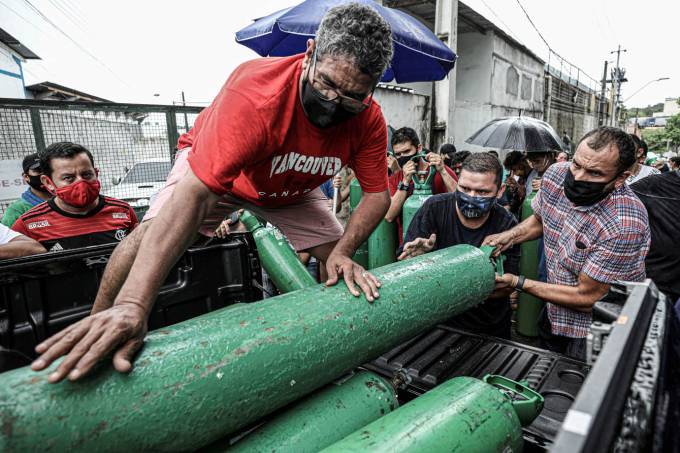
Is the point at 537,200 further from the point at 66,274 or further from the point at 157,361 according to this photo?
the point at 66,274

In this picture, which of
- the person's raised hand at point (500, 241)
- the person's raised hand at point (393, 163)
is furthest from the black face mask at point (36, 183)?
the person's raised hand at point (500, 241)

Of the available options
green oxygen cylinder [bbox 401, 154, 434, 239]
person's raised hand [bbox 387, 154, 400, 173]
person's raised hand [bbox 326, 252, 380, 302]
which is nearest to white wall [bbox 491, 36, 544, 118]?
person's raised hand [bbox 387, 154, 400, 173]

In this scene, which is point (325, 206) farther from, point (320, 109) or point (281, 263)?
point (320, 109)

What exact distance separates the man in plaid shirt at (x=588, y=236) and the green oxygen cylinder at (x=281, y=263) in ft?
3.52

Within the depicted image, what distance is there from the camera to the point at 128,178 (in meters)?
5.05

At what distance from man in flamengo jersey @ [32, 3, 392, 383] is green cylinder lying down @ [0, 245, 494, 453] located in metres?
0.05

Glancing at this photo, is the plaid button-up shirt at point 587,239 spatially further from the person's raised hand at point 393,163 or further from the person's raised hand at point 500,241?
the person's raised hand at point 393,163

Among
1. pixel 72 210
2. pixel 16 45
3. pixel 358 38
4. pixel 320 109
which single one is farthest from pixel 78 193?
pixel 16 45

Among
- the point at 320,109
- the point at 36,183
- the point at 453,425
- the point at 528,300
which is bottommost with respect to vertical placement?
the point at 528,300

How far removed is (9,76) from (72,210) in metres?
16.8

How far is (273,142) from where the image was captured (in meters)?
1.58

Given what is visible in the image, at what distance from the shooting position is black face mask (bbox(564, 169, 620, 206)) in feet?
6.97

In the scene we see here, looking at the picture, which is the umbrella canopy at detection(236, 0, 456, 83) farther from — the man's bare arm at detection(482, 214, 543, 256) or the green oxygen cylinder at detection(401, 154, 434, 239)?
the man's bare arm at detection(482, 214, 543, 256)

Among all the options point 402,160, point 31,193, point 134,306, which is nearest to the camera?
point 134,306
